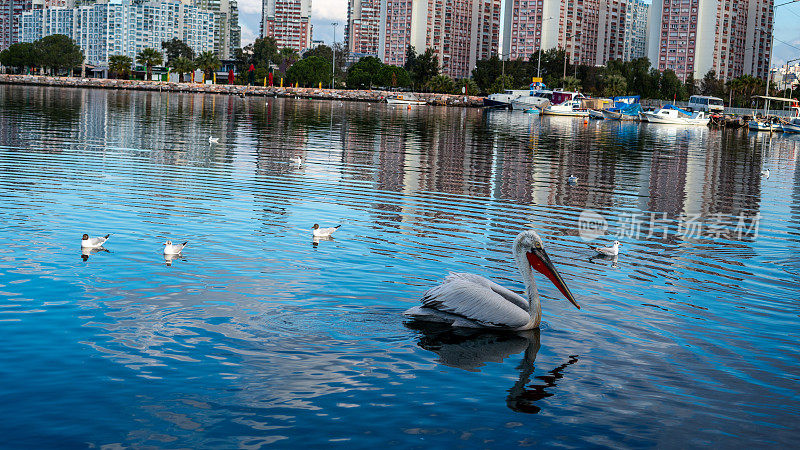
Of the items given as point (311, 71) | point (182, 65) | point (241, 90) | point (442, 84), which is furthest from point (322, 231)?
point (182, 65)

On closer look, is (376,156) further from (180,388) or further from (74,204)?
(180,388)

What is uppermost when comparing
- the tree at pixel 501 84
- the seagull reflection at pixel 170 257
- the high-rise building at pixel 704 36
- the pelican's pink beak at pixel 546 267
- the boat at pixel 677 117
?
the high-rise building at pixel 704 36

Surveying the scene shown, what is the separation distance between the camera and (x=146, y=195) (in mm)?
19328

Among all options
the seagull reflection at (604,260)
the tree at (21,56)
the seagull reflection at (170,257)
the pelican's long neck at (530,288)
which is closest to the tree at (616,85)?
the tree at (21,56)

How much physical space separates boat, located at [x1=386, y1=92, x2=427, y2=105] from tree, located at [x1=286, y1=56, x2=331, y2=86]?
25.3m

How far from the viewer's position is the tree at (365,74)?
554 ft

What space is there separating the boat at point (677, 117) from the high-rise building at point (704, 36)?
7822 cm

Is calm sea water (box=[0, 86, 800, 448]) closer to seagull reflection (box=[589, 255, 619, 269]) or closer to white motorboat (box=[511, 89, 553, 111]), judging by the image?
seagull reflection (box=[589, 255, 619, 269])

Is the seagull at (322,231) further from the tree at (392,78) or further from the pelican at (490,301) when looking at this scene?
the tree at (392,78)

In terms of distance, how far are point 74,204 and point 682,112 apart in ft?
314

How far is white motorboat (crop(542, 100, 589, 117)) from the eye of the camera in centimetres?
10794

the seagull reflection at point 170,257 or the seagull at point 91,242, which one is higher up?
the seagull at point 91,242

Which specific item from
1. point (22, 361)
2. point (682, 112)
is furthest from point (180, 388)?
point (682, 112)

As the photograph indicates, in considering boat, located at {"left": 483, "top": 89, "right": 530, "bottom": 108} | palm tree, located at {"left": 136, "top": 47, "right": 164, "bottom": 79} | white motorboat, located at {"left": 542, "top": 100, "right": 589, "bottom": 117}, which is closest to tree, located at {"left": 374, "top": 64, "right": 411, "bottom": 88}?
boat, located at {"left": 483, "top": 89, "right": 530, "bottom": 108}
